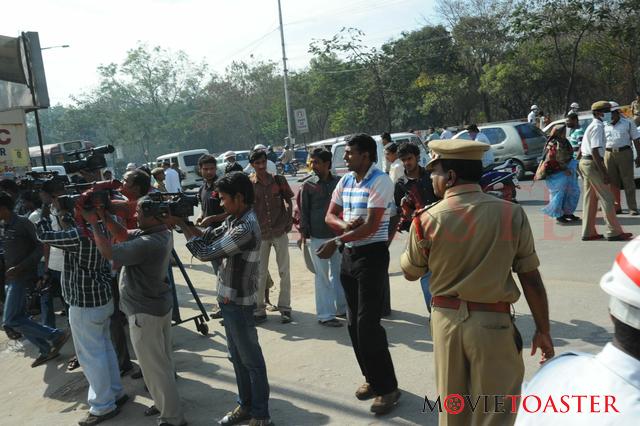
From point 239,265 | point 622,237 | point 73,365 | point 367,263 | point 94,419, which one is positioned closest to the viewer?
point 239,265

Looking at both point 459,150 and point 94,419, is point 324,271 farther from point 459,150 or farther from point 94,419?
point 459,150

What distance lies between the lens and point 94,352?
181 inches

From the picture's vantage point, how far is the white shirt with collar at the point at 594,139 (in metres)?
8.24

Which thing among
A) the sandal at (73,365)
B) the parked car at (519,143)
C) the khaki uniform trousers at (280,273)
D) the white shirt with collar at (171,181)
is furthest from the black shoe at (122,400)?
the parked car at (519,143)

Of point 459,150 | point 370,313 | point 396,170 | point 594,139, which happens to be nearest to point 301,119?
point 396,170

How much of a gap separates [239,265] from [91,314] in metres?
1.38

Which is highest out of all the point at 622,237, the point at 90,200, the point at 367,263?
the point at 90,200

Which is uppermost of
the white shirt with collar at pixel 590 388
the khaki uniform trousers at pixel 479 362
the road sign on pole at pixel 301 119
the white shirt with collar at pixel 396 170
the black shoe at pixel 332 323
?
the road sign on pole at pixel 301 119

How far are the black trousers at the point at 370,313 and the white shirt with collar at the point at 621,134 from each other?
657 cm

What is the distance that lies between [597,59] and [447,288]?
104ft

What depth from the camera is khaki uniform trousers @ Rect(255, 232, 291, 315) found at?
6438 mm

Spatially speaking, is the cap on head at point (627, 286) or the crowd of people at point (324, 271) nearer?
the cap on head at point (627, 286)

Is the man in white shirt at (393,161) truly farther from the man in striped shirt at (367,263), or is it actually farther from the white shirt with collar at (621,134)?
the white shirt with collar at (621,134)

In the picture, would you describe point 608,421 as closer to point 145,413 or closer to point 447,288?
point 447,288
